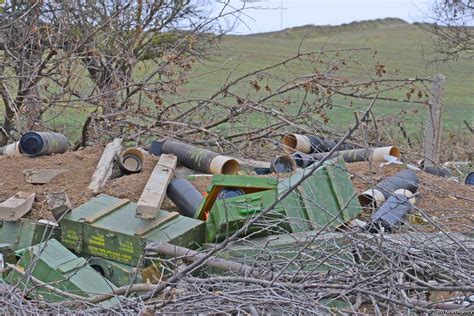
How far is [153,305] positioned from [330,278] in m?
0.84

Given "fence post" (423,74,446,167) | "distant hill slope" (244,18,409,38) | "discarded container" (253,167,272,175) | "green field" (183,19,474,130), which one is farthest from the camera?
"distant hill slope" (244,18,409,38)

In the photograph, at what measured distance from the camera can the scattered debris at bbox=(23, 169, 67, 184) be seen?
582 cm

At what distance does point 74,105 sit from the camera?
7.98m

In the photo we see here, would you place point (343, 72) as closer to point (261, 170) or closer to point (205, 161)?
point (261, 170)

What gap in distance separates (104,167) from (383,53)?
937 inches

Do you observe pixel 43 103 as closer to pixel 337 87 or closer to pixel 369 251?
pixel 337 87

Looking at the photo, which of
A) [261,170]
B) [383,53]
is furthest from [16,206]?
[383,53]

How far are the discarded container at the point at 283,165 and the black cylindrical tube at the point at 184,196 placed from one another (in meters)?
1.06

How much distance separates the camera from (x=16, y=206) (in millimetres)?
5020

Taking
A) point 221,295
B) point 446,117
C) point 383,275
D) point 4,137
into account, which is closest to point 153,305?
point 221,295

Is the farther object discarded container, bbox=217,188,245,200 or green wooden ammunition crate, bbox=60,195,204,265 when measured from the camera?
discarded container, bbox=217,188,245,200

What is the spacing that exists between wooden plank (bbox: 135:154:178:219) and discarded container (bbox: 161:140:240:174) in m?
0.26

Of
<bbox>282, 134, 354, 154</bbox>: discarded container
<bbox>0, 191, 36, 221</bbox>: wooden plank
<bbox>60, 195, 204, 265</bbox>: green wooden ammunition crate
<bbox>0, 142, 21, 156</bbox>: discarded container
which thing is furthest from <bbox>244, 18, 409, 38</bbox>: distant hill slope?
<bbox>60, 195, 204, 265</bbox>: green wooden ammunition crate

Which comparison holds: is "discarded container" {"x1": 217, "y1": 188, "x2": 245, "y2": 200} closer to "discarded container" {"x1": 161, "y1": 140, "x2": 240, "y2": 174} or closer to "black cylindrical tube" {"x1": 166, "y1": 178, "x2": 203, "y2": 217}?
"black cylindrical tube" {"x1": 166, "y1": 178, "x2": 203, "y2": 217}
